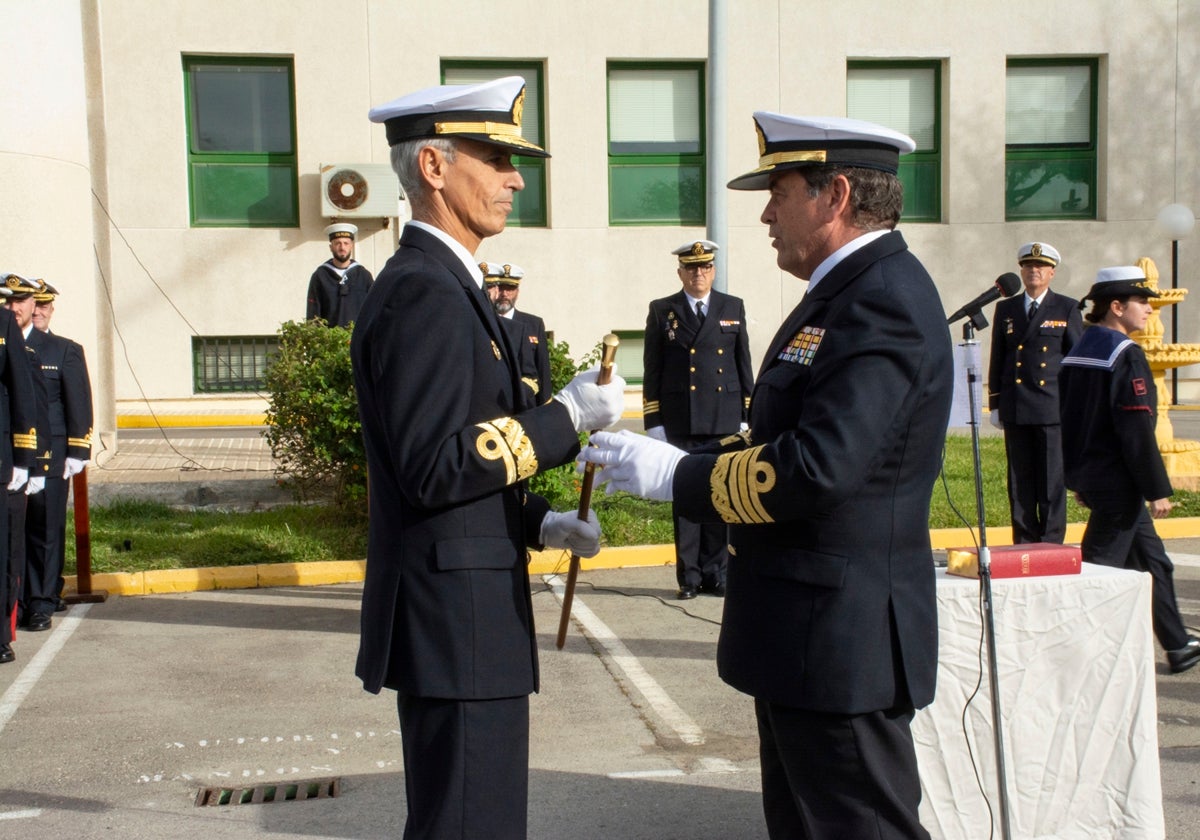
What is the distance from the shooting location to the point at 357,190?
1670 centimetres

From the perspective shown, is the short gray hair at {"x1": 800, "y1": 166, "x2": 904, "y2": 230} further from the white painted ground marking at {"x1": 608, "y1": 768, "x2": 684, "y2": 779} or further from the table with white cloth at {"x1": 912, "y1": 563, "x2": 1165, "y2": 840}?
the white painted ground marking at {"x1": 608, "y1": 768, "x2": 684, "y2": 779}

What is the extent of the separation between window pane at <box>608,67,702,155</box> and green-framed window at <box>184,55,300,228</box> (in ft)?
14.8

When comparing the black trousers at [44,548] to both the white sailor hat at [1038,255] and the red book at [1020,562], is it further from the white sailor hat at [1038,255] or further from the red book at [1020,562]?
the white sailor hat at [1038,255]

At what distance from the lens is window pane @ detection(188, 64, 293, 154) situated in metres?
17.0

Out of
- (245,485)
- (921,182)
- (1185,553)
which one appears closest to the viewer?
(1185,553)

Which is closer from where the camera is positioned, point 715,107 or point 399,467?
point 399,467

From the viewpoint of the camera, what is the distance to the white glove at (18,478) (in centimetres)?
671

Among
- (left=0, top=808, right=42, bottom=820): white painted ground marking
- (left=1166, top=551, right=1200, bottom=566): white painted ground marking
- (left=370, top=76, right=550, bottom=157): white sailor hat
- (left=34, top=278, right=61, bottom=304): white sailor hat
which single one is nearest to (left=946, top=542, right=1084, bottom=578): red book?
(left=370, top=76, right=550, bottom=157): white sailor hat

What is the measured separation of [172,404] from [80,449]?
30.7 feet

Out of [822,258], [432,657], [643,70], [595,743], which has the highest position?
[643,70]

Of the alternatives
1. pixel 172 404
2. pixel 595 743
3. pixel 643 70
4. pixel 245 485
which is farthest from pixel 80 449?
pixel 643 70

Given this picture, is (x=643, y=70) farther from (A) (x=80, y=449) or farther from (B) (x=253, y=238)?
(A) (x=80, y=449)

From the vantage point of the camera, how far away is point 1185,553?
30.0 feet

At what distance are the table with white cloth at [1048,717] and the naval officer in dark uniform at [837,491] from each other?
1.09m
